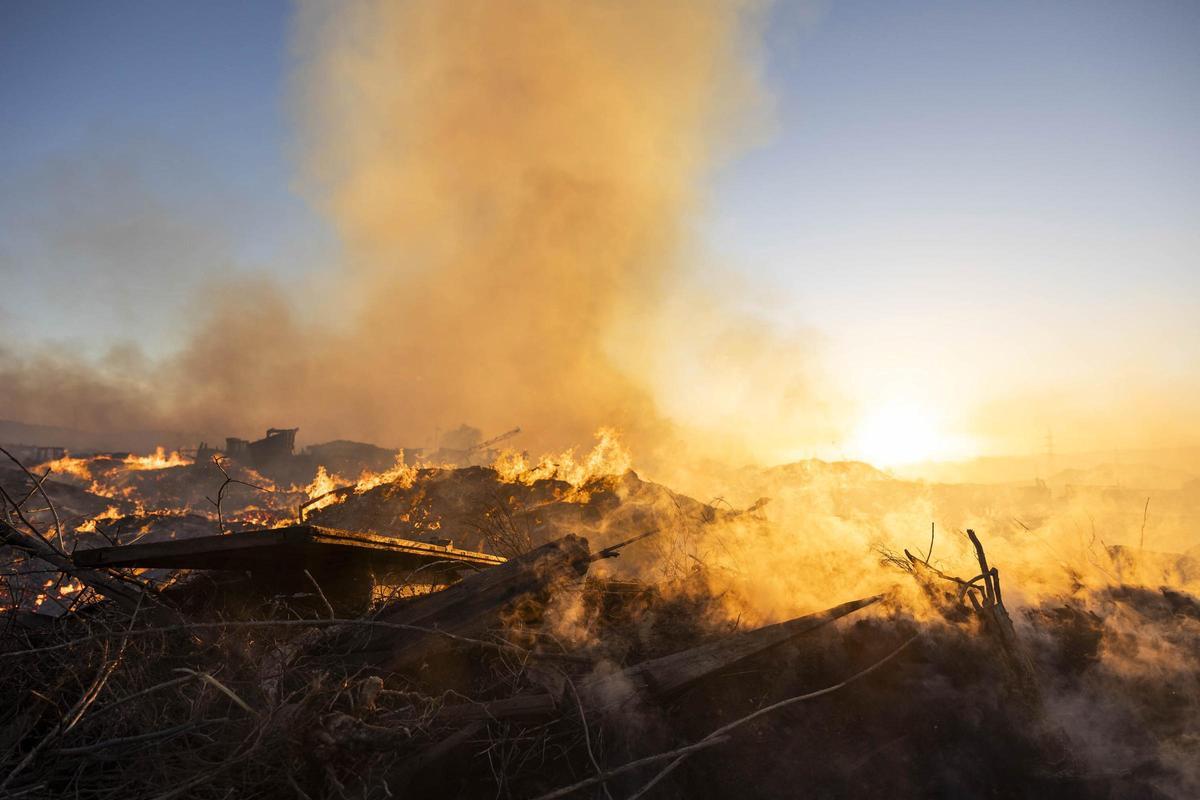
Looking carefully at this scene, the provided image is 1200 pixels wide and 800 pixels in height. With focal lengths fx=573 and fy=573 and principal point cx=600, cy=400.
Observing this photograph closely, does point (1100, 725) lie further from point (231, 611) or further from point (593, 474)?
point (593, 474)

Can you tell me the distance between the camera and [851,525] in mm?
6215

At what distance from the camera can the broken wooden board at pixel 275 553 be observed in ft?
12.4

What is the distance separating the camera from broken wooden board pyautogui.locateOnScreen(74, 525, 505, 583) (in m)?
3.79

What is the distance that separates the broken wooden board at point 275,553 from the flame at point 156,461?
43540 mm

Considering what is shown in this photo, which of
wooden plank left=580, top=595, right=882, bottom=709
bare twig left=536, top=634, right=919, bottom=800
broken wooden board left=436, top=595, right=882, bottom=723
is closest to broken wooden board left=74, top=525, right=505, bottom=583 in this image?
broken wooden board left=436, top=595, right=882, bottom=723

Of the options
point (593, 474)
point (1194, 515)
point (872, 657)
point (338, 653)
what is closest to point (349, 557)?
point (338, 653)

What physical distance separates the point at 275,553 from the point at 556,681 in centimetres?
214

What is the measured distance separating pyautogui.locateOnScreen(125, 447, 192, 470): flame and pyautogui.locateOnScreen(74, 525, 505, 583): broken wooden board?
43.5 meters

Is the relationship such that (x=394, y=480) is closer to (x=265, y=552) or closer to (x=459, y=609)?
(x=265, y=552)

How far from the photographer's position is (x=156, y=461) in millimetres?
39812

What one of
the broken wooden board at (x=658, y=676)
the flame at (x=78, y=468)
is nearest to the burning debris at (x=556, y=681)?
the broken wooden board at (x=658, y=676)

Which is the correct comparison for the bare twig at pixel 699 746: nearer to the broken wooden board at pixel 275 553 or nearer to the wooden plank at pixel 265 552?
the broken wooden board at pixel 275 553

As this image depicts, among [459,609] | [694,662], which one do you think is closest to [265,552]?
[459,609]

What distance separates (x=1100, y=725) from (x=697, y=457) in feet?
134
